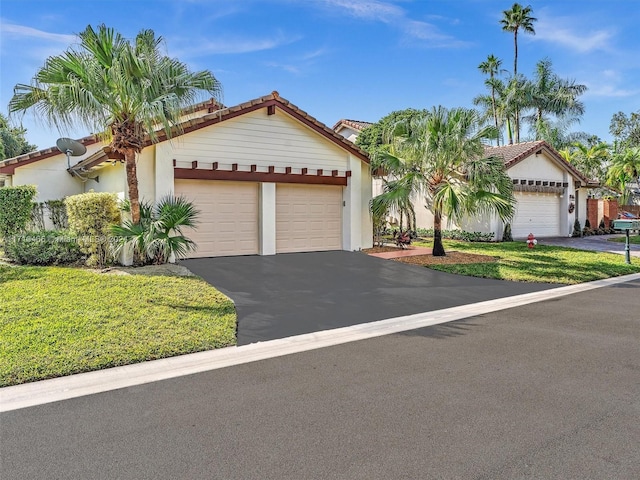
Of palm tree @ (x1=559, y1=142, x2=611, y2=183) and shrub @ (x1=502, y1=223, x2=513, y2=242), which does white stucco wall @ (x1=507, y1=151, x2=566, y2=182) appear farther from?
palm tree @ (x1=559, y1=142, x2=611, y2=183)

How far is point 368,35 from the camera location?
54.7 feet

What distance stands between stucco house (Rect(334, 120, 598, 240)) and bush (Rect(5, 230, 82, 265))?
46.3ft

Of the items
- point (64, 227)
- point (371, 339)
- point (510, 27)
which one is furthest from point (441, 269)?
point (510, 27)

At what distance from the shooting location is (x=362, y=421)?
376 cm

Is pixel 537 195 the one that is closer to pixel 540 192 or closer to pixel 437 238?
pixel 540 192

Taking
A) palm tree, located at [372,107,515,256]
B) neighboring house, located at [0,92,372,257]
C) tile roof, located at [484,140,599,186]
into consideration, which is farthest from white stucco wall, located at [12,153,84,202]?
tile roof, located at [484,140,599,186]

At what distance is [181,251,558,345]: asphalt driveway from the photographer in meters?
7.21

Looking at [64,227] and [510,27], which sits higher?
[510,27]

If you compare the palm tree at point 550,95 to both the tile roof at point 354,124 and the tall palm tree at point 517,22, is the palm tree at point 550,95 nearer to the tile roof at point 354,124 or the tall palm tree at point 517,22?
the tall palm tree at point 517,22

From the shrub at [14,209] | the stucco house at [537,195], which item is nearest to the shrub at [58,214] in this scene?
the shrub at [14,209]

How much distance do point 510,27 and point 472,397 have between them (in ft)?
131

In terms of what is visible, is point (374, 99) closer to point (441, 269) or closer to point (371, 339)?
point (441, 269)

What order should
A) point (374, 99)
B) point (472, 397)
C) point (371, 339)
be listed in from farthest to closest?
1. point (374, 99)
2. point (371, 339)
3. point (472, 397)

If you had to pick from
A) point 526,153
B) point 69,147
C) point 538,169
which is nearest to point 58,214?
point 69,147
